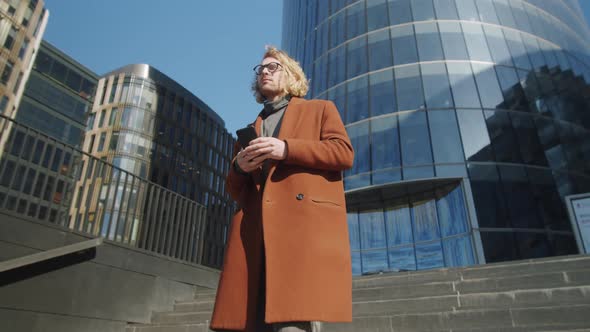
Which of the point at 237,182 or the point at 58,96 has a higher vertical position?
the point at 58,96

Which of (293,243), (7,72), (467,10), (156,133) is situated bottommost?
(293,243)

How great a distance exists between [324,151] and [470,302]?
380 cm

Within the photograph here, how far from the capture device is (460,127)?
18.0 metres

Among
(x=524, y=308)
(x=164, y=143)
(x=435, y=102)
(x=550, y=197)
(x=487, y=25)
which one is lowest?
(x=524, y=308)

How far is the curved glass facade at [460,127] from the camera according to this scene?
16.7 m

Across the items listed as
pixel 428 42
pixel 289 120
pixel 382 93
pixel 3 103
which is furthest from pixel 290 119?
pixel 3 103

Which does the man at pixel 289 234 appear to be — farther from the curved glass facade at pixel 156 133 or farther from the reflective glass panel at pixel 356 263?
the curved glass facade at pixel 156 133

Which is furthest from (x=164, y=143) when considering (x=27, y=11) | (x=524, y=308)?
(x=524, y=308)

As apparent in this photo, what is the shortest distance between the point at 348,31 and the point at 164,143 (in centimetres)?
4081

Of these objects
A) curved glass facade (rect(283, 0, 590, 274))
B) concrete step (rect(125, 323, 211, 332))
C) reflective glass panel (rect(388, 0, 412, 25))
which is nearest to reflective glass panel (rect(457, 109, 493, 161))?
curved glass facade (rect(283, 0, 590, 274))

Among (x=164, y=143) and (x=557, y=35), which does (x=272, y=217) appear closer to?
(x=557, y=35)

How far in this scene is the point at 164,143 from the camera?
190 feet

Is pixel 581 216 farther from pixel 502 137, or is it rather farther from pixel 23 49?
pixel 23 49

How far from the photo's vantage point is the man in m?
1.48
